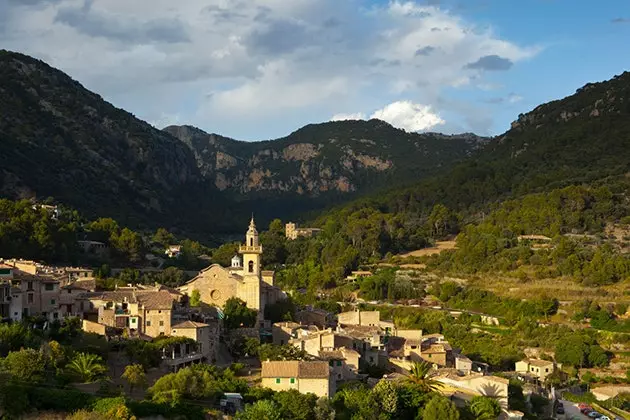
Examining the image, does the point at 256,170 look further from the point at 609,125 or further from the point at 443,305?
the point at 443,305

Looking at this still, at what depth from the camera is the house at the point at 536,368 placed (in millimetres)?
46188

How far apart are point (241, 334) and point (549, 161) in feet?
210

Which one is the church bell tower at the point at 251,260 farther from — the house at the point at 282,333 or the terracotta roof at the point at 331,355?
the terracotta roof at the point at 331,355

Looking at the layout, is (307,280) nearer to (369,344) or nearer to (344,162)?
(369,344)

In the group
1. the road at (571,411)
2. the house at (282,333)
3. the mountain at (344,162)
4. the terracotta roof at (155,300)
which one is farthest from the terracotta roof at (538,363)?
the mountain at (344,162)

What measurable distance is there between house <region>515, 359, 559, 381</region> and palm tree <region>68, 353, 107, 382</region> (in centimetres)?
2600

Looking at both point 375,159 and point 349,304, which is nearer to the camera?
point 349,304

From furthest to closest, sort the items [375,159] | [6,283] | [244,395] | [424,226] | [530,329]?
[375,159], [424,226], [530,329], [6,283], [244,395]

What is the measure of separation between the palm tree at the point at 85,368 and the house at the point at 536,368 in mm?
26005

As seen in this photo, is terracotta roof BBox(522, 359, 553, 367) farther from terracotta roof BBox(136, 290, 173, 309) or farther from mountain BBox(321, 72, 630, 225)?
mountain BBox(321, 72, 630, 225)

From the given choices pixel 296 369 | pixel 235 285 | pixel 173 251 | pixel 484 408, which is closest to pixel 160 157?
pixel 173 251

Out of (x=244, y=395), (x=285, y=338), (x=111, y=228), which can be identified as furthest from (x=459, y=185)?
(x=244, y=395)

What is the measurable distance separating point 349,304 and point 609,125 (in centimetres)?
4684

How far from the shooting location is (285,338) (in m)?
38.2
